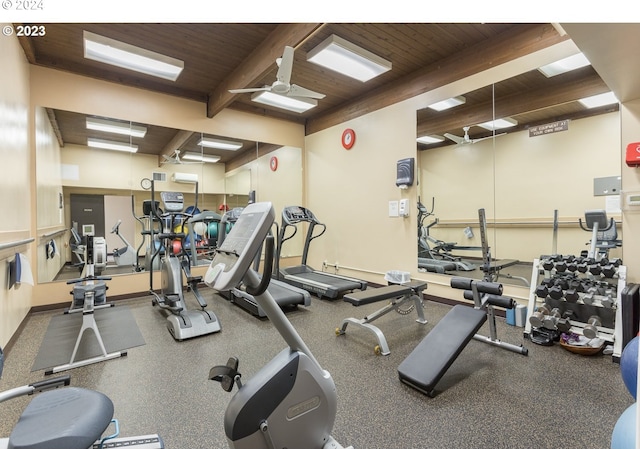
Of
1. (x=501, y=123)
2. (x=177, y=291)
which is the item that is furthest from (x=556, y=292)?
(x=177, y=291)

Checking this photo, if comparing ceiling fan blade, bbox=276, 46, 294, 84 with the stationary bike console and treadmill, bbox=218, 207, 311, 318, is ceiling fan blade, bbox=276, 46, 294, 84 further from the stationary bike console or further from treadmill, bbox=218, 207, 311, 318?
the stationary bike console

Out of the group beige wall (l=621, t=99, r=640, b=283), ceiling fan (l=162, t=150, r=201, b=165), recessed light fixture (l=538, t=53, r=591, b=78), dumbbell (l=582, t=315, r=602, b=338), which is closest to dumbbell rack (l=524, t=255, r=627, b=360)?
dumbbell (l=582, t=315, r=602, b=338)

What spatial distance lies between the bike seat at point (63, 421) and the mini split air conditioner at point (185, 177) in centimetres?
476

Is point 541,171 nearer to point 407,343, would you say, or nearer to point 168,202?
point 407,343

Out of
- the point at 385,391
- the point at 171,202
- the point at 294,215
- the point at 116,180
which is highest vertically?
the point at 116,180

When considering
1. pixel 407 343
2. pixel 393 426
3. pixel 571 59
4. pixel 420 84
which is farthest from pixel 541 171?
pixel 393 426

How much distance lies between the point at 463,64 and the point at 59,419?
5.07 metres

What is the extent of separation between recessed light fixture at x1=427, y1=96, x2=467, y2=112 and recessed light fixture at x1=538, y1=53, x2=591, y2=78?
37.1 inches

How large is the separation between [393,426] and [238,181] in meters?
5.46

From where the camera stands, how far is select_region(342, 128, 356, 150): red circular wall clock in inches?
225

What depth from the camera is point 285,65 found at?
3.40 meters

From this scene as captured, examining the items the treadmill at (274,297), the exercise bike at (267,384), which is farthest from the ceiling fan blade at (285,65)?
the exercise bike at (267,384)

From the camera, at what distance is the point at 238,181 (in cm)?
638

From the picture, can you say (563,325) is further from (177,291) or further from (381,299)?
(177,291)
